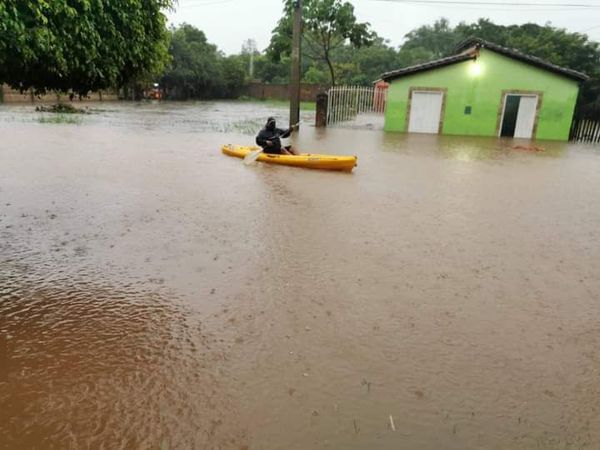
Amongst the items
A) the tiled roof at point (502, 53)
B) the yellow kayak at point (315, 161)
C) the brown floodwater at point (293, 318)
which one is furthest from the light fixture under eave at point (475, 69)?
the brown floodwater at point (293, 318)

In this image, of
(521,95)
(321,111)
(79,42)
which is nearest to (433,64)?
(521,95)

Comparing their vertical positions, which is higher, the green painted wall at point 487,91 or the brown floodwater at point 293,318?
the green painted wall at point 487,91

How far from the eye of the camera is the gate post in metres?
23.7

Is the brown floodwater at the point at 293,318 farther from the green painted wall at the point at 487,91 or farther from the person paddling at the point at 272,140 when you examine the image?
the green painted wall at the point at 487,91

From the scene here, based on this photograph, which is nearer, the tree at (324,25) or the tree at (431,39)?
the tree at (324,25)

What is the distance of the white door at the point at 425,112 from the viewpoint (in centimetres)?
2262

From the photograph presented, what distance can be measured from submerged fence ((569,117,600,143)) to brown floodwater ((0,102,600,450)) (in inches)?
575

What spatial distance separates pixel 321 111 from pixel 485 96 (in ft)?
25.1

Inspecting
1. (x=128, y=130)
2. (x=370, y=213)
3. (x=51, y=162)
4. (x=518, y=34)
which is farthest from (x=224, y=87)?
(x=370, y=213)

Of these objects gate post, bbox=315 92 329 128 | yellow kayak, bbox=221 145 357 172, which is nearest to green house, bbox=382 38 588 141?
gate post, bbox=315 92 329 128

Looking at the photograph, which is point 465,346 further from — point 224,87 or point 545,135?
point 224,87

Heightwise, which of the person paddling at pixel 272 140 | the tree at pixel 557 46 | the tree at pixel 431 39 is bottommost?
the person paddling at pixel 272 140

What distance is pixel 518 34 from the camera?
4375 centimetres

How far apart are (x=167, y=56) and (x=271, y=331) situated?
3.45 m
